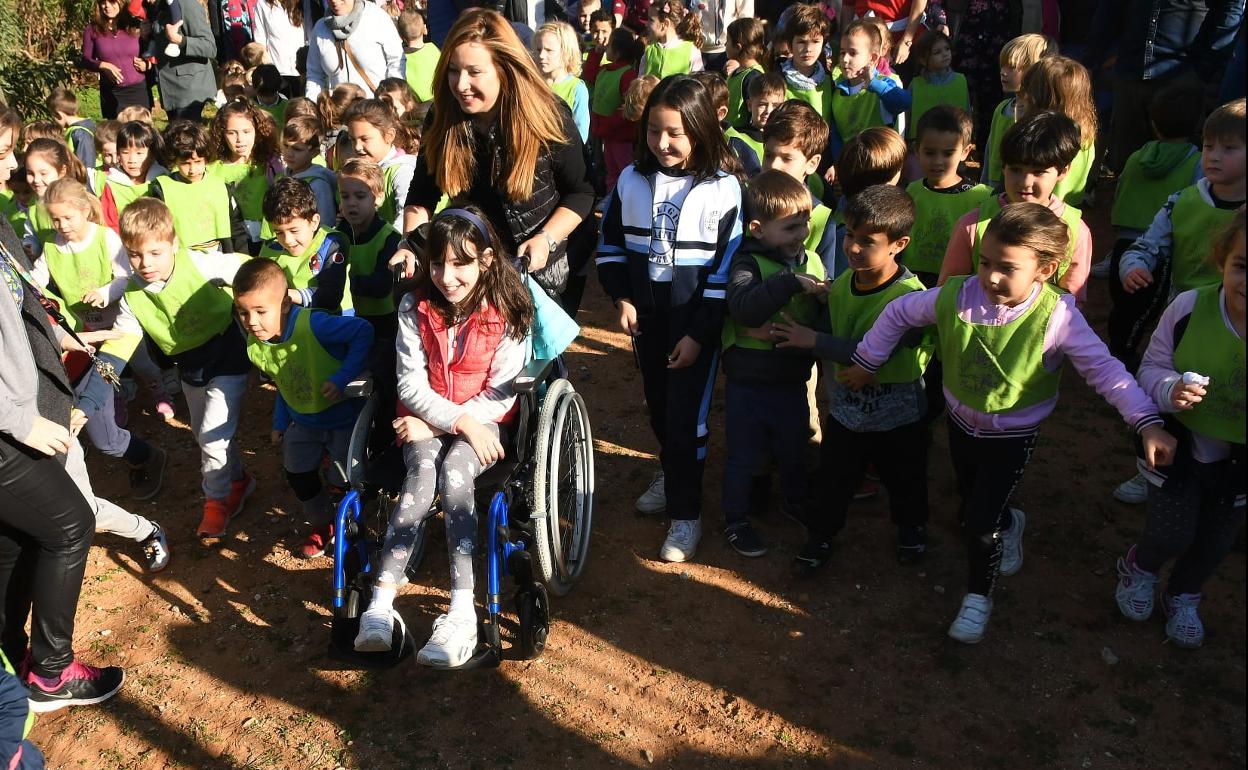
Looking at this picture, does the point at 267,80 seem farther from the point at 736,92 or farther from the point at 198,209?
the point at 736,92

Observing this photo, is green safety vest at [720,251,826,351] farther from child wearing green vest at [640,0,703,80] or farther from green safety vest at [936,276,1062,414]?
child wearing green vest at [640,0,703,80]

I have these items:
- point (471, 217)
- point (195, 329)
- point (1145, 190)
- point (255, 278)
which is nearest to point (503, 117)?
point (471, 217)

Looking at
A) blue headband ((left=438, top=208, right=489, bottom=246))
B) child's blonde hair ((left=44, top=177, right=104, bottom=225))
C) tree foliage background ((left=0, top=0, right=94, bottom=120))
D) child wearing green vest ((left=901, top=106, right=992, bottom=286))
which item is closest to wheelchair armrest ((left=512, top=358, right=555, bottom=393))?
blue headband ((left=438, top=208, right=489, bottom=246))

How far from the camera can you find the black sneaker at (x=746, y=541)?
13.1 feet

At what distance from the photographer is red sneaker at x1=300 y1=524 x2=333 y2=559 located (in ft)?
13.8

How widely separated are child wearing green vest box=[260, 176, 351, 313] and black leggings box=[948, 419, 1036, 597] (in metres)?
2.63

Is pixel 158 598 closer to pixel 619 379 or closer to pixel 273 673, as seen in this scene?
pixel 273 673

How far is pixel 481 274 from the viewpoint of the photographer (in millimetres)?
3453

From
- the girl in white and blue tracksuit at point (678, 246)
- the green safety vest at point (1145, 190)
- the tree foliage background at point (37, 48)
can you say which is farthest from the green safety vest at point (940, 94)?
the tree foliage background at point (37, 48)

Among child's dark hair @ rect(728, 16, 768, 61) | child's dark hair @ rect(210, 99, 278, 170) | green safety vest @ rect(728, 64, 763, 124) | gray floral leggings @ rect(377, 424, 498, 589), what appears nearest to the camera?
gray floral leggings @ rect(377, 424, 498, 589)

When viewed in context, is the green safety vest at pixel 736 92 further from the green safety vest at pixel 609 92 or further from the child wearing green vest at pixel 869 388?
the child wearing green vest at pixel 869 388

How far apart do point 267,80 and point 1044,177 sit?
624cm

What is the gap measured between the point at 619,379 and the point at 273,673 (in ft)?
8.69

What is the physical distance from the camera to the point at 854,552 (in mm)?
4008
